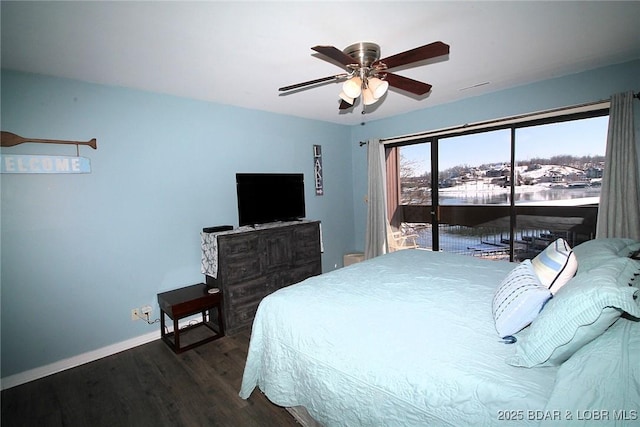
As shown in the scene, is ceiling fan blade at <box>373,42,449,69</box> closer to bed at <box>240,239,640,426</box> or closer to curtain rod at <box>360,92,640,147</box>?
bed at <box>240,239,640,426</box>

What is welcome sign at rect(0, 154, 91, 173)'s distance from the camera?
230 cm

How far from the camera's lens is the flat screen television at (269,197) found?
3576 mm

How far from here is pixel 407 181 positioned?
4777 millimetres

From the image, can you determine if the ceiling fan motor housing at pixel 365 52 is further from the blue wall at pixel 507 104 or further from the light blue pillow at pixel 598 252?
the blue wall at pixel 507 104

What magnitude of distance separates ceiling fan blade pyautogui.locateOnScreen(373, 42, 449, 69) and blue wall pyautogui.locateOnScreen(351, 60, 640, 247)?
2.24 metres

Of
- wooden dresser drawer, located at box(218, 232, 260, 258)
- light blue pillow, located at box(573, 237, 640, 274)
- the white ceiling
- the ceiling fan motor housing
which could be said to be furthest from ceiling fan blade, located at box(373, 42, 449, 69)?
wooden dresser drawer, located at box(218, 232, 260, 258)

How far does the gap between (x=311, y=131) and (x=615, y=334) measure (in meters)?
4.08

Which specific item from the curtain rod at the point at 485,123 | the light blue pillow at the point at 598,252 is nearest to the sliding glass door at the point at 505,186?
the curtain rod at the point at 485,123

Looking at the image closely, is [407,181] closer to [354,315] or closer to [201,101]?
[201,101]

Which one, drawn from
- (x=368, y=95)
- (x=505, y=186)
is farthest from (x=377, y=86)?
(x=505, y=186)

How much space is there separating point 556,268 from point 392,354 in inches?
37.4

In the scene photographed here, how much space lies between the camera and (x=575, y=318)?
1.05 meters

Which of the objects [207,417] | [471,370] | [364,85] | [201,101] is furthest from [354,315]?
[201,101]

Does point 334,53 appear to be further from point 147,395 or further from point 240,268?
point 147,395
